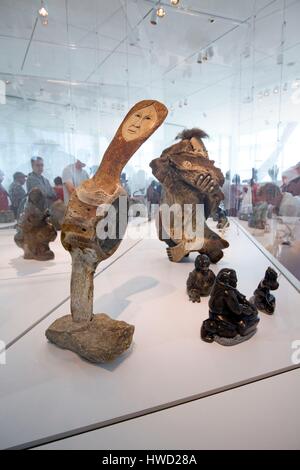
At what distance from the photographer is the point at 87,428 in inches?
31.9

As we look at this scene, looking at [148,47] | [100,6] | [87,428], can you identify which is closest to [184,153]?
[87,428]

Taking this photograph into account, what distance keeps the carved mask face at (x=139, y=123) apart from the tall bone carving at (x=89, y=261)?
3.6 inches

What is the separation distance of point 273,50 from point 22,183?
3462 millimetres

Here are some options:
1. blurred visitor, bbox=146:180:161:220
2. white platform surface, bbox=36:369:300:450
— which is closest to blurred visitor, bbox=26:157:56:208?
blurred visitor, bbox=146:180:161:220

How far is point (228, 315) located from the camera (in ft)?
4.00

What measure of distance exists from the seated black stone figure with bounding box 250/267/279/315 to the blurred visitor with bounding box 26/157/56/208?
2862 mm

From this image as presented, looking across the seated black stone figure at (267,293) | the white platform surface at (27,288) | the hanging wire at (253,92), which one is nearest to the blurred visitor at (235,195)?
the hanging wire at (253,92)

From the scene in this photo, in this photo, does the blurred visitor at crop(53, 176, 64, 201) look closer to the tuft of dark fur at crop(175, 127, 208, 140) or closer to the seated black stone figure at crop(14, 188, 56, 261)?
the seated black stone figure at crop(14, 188, 56, 261)

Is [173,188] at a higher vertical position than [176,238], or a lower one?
higher

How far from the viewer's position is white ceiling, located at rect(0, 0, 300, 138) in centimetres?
311

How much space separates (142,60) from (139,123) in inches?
135

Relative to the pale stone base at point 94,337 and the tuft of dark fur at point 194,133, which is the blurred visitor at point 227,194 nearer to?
the tuft of dark fur at point 194,133

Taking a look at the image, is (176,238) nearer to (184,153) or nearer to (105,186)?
(184,153)
